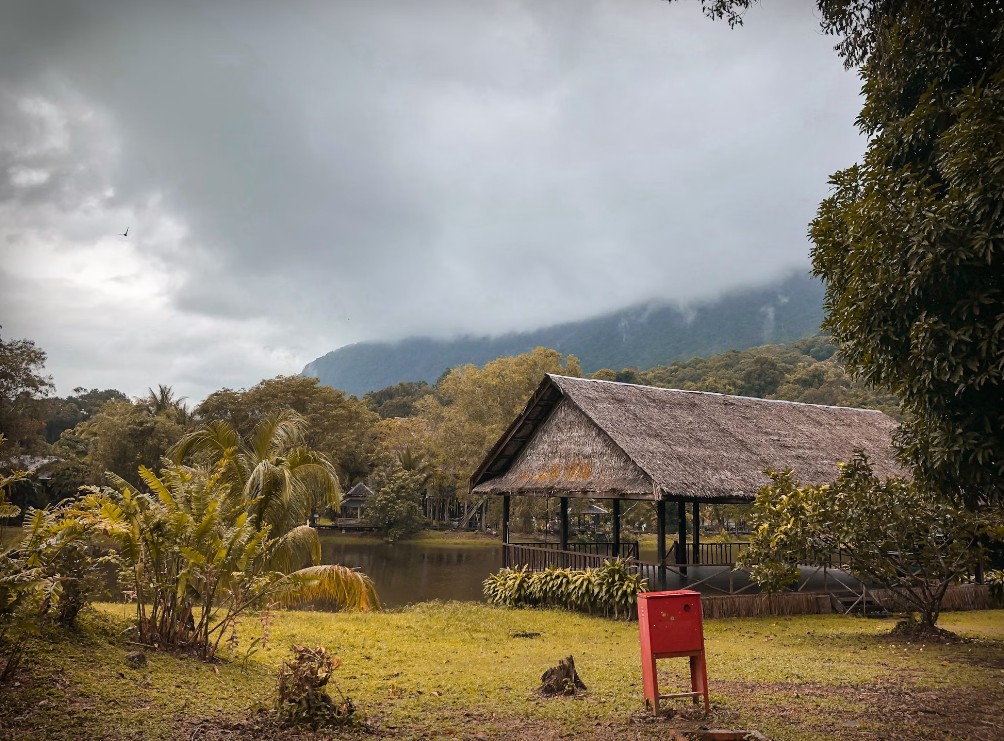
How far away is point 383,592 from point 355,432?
25285mm

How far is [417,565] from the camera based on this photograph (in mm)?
28125

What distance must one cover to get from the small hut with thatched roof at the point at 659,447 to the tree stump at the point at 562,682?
23.3 feet

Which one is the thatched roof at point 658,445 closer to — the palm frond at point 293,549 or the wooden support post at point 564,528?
the wooden support post at point 564,528

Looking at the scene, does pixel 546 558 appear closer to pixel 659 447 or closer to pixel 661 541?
pixel 661 541

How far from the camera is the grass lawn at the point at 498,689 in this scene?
16.6 ft

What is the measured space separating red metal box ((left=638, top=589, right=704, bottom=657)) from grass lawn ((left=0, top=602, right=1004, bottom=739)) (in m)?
0.53

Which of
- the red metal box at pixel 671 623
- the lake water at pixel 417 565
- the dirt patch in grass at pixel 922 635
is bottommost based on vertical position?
the lake water at pixel 417 565

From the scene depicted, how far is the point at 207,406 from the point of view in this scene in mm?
37656

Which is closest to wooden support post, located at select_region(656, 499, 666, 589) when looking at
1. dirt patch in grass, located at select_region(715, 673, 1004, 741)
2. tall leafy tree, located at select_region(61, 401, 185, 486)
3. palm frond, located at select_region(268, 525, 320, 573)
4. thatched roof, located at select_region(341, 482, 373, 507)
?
palm frond, located at select_region(268, 525, 320, 573)

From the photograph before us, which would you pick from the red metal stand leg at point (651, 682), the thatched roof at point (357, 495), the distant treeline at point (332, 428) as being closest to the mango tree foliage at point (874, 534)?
the red metal stand leg at point (651, 682)

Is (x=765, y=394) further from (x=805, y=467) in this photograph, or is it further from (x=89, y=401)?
(x=89, y=401)

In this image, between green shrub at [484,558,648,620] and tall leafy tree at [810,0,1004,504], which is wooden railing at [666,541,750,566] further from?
tall leafy tree at [810,0,1004,504]

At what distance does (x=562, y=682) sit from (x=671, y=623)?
55.4 inches

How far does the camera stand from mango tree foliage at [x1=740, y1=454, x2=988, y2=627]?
10156 mm
